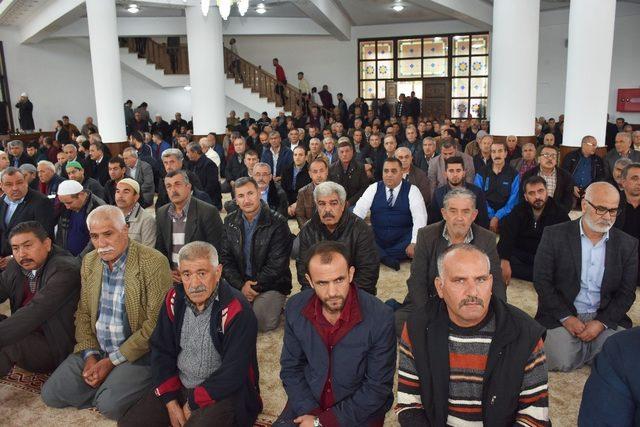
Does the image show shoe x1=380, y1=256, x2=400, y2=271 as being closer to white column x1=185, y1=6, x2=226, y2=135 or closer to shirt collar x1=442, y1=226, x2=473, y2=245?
shirt collar x1=442, y1=226, x2=473, y2=245

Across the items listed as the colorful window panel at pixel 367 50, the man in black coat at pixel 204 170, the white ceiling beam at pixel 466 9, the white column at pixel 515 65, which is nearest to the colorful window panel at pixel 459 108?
the colorful window panel at pixel 367 50

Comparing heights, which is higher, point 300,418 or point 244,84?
point 244,84

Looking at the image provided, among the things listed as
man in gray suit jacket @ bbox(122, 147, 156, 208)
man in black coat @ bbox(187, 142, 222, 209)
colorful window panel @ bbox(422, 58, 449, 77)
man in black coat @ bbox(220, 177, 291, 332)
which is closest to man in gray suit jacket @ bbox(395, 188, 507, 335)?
man in black coat @ bbox(220, 177, 291, 332)

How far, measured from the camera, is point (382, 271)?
16.3 ft

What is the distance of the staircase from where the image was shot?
1516 centimetres

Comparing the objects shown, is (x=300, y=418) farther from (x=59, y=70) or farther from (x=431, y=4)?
(x=59, y=70)

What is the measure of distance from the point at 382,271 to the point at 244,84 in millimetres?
11429

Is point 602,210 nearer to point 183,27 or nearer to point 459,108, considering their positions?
point 183,27

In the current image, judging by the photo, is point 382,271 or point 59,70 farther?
point 59,70

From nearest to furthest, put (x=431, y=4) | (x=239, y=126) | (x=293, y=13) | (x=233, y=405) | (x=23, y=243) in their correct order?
(x=233, y=405) → (x=23, y=243) → (x=431, y=4) → (x=239, y=126) → (x=293, y=13)

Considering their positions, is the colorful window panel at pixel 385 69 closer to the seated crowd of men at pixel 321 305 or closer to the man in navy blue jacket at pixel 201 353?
the seated crowd of men at pixel 321 305

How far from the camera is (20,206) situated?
4465mm

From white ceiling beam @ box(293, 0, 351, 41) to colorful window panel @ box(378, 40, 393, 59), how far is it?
98 cm

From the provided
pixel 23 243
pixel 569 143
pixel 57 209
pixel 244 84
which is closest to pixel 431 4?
pixel 569 143
